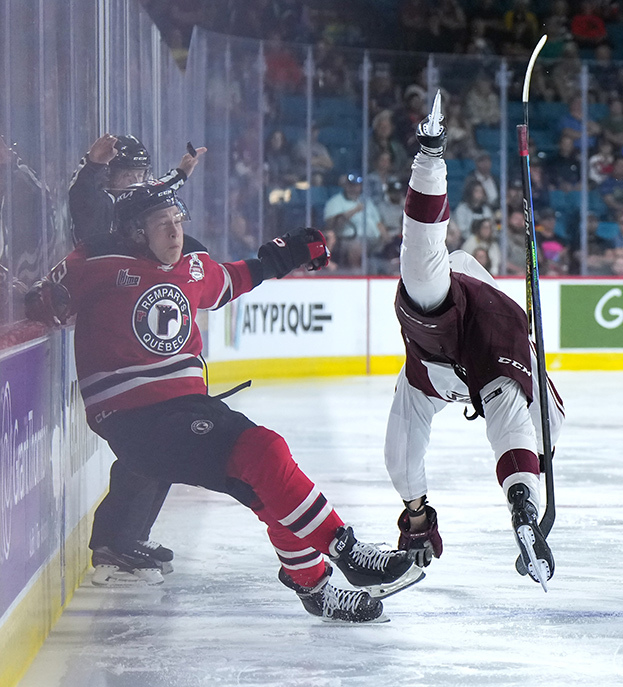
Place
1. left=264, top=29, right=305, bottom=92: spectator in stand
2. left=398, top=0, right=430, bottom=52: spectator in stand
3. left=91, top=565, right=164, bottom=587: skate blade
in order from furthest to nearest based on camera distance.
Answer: left=398, top=0, right=430, bottom=52: spectator in stand
left=264, top=29, right=305, bottom=92: spectator in stand
left=91, top=565, right=164, bottom=587: skate blade

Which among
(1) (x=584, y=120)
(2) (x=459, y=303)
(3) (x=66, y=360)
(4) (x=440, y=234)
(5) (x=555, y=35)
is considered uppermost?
(5) (x=555, y=35)

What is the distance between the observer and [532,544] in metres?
2.22

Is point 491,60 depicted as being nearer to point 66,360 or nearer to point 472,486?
point 472,486

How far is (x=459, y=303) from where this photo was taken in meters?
2.42

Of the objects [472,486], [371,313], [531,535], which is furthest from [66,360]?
[371,313]

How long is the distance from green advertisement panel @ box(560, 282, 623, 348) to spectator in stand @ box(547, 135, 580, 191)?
0.98m

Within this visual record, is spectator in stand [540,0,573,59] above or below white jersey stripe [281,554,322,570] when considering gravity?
above

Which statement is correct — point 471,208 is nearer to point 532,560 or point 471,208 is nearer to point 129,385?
point 129,385

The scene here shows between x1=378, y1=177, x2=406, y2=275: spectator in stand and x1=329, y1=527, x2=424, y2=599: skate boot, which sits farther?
x1=378, y1=177, x2=406, y2=275: spectator in stand

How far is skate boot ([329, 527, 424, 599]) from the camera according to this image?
254 centimetres

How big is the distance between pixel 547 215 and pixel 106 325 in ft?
23.7

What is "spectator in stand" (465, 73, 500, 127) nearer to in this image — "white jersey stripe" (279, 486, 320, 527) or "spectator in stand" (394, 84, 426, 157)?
"spectator in stand" (394, 84, 426, 157)

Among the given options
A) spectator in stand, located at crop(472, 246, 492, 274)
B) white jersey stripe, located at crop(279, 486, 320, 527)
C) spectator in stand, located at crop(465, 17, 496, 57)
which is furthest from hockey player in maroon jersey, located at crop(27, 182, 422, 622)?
spectator in stand, located at crop(465, 17, 496, 57)

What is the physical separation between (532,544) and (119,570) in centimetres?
125
